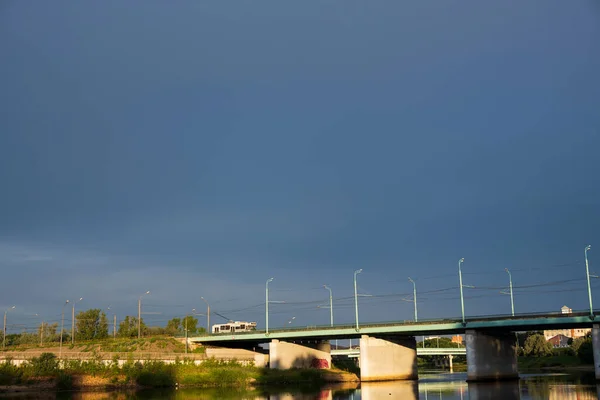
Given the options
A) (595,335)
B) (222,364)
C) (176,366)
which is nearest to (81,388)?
(176,366)

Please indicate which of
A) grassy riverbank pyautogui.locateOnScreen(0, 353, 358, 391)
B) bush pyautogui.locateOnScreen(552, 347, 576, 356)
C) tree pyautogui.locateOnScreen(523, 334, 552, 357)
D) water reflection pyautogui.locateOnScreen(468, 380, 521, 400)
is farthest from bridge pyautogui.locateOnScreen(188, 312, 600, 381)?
tree pyautogui.locateOnScreen(523, 334, 552, 357)

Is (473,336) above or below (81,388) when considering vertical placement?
above

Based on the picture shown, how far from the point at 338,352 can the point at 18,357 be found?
89608 millimetres

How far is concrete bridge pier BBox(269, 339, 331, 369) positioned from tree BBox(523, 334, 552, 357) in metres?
71.2

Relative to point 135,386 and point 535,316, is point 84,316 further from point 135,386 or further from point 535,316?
point 535,316

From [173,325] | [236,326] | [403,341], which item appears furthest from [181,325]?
[403,341]

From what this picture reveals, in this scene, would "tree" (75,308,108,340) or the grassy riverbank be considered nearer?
the grassy riverbank

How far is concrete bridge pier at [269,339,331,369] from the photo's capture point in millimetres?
105938

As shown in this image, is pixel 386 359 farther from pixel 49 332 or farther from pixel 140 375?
pixel 49 332

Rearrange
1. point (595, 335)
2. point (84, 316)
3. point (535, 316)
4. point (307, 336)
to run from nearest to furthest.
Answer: point (595, 335)
point (535, 316)
point (307, 336)
point (84, 316)

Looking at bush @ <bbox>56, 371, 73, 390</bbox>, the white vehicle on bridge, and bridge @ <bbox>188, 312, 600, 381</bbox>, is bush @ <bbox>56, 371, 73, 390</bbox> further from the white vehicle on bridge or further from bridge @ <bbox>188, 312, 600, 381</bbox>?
the white vehicle on bridge

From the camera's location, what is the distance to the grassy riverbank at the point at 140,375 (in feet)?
254

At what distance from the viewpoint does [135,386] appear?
273ft

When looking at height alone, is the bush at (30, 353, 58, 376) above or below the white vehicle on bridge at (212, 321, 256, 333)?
below
